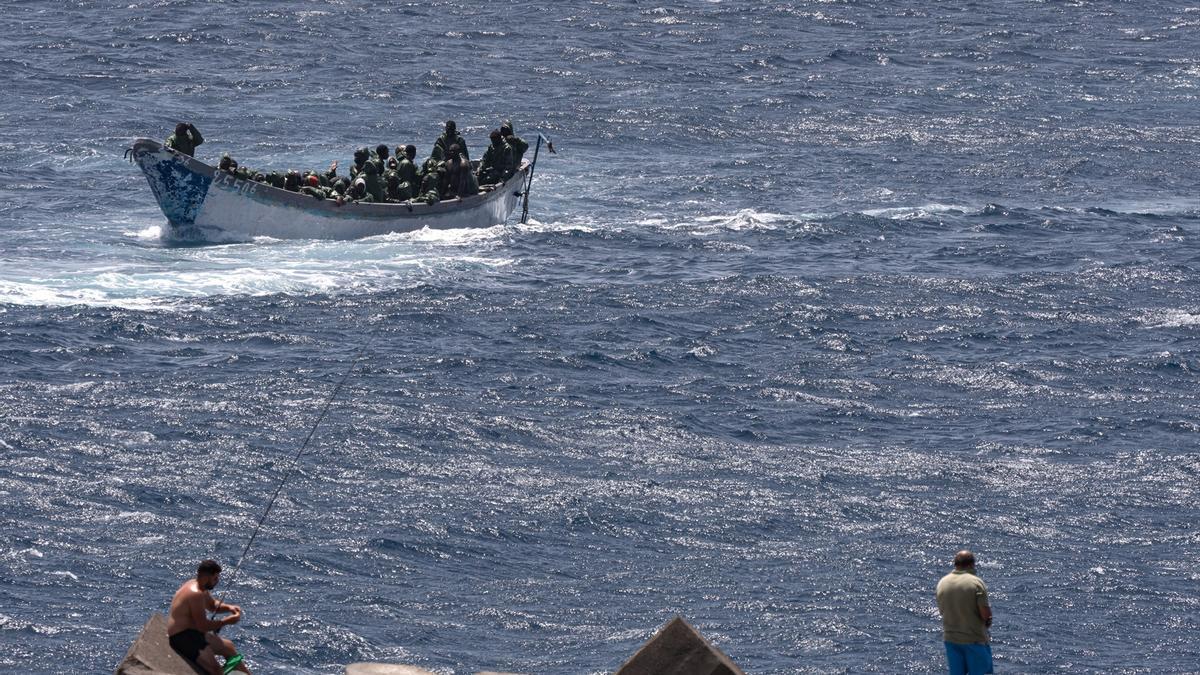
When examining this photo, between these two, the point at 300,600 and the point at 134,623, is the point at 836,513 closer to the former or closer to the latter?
the point at 300,600

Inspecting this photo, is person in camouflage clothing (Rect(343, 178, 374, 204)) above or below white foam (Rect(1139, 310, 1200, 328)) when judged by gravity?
above

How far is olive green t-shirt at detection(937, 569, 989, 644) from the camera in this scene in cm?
2077

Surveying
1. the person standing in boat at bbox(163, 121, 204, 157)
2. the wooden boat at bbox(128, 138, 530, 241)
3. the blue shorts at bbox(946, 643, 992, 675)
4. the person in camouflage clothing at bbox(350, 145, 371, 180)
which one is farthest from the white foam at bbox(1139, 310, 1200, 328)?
the blue shorts at bbox(946, 643, 992, 675)

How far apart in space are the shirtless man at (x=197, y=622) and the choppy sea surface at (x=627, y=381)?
617 cm

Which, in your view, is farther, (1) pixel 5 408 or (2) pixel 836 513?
(1) pixel 5 408

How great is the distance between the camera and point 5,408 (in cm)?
3522

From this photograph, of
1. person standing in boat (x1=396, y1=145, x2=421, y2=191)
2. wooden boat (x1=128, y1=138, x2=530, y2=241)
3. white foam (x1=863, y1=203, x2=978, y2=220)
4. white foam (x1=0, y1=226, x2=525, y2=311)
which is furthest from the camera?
white foam (x1=863, y1=203, x2=978, y2=220)

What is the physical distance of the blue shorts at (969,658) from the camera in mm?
20953

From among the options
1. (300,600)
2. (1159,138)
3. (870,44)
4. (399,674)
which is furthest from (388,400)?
(870,44)

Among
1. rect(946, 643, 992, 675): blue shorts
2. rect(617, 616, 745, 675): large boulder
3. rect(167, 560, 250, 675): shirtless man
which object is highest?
rect(167, 560, 250, 675): shirtless man

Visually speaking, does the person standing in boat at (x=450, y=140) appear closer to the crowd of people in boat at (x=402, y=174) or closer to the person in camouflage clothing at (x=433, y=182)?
the crowd of people in boat at (x=402, y=174)

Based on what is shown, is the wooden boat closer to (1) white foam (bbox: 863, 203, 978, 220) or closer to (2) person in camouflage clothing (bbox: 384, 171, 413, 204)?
(2) person in camouflage clothing (bbox: 384, 171, 413, 204)

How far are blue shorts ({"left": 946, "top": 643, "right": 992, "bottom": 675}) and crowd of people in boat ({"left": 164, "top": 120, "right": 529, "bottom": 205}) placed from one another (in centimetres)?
2940

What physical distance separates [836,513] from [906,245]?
1977 cm
